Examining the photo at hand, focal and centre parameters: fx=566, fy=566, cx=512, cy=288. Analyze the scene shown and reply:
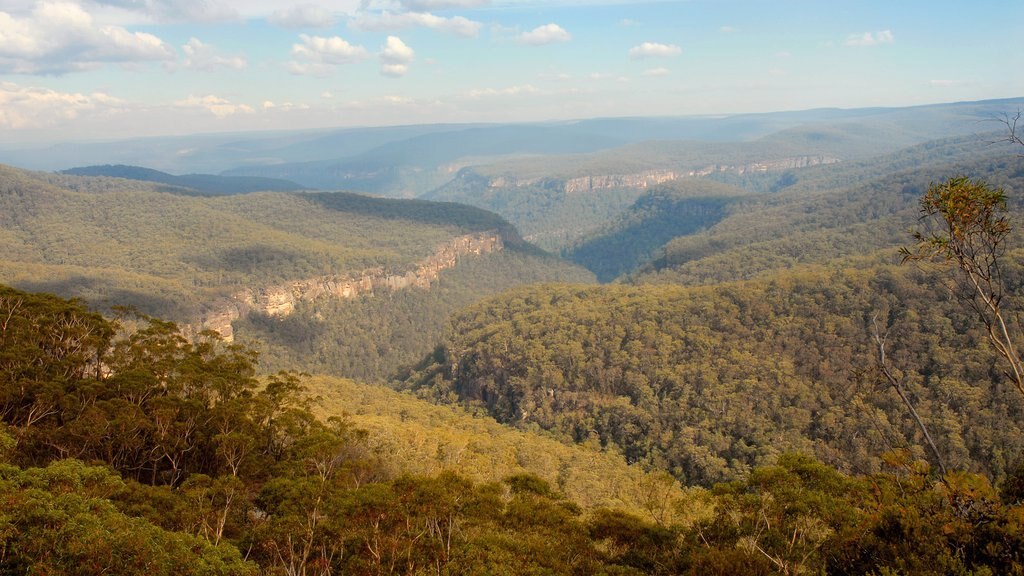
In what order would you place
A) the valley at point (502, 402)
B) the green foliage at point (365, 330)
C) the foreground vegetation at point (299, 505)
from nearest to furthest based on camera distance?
the foreground vegetation at point (299, 505) < the valley at point (502, 402) < the green foliage at point (365, 330)

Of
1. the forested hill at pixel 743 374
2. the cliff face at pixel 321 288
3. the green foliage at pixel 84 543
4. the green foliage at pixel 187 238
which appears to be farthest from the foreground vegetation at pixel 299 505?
the green foliage at pixel 187 238

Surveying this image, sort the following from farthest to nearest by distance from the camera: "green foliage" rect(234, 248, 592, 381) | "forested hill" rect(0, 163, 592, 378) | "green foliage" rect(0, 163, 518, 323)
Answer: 1. "green foliage" rect(234, 248, 592, 381)
2. "forested hill" rect(0, 163, 592, 378)
3. "green foliage" rect(0, 163, 518, 323)

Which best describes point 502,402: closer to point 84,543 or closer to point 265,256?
point 84,543

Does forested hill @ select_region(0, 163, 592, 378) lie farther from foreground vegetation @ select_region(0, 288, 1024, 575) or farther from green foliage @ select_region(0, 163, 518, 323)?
foreground vegetation @ select_region(0, 288, 1024, 575)

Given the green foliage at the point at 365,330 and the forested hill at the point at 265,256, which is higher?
the forested hill at the point at 265,256

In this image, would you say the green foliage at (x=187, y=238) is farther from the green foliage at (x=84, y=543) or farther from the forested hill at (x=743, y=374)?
the green foliage at (x=84, y=543)

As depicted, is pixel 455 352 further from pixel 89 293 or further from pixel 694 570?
pixel 694 570

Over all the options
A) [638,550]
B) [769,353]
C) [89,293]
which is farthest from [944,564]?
[89,293]

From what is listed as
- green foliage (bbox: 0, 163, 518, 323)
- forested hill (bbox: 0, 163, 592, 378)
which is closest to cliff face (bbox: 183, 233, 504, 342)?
forested hill (bbox: 0, 163, 592, 378)
